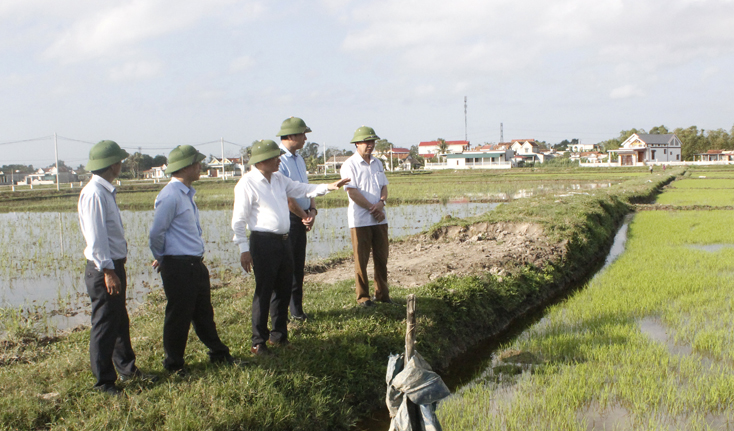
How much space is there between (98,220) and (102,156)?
0.42 m

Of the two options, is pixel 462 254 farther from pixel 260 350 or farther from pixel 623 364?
pixel 260 350

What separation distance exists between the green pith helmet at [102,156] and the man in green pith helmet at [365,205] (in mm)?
1985

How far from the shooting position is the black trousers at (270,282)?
3.71 metres

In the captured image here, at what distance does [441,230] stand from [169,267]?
7.87 meters

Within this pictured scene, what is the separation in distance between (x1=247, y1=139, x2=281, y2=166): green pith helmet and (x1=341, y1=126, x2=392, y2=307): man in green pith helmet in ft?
3.42

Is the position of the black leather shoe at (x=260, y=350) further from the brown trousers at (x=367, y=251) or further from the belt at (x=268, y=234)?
the brown trousers at (x=367, y=251)

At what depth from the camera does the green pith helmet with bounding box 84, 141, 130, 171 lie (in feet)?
10.4

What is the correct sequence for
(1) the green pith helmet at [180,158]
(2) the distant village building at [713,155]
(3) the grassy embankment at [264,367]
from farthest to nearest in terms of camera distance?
(2) the distant village building at [713,155] → (1) the green pith helmet at [180,158] → (3) the grassy embankment at [264,367]

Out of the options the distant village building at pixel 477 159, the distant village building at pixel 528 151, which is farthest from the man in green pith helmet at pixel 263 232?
the distant village building at pixel 528 151

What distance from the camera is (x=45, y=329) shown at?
17.5 feet

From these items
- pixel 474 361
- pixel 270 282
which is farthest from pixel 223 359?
pixel 474 361

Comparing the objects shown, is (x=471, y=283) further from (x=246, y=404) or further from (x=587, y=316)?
(x=246, y=404)

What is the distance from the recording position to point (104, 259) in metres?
3.04

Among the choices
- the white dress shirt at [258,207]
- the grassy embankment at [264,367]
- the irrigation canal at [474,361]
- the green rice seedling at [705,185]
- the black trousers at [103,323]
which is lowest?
the irrigation canal at [474,361]
